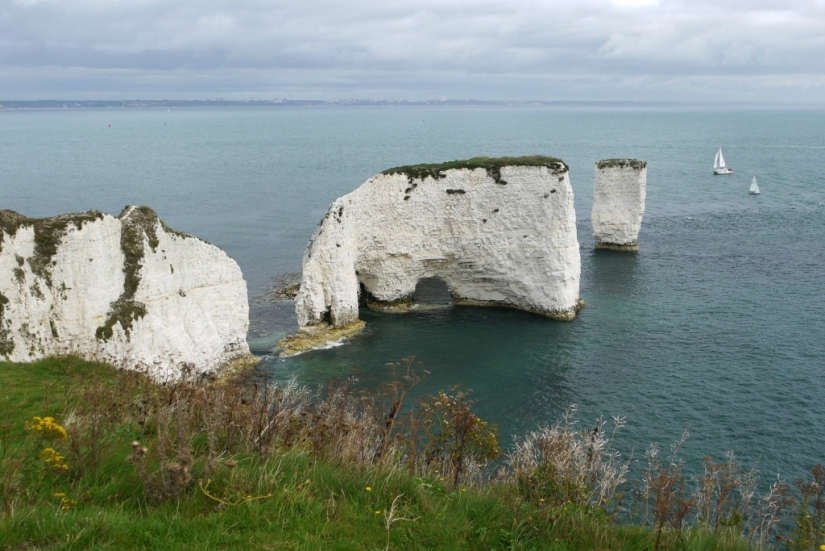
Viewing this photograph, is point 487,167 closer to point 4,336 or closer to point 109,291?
point 109,291

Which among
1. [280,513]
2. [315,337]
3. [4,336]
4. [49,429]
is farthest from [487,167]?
[280,513]

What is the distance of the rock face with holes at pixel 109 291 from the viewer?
80.0 ft

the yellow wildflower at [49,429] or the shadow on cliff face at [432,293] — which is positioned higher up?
the yellow wildflower at [49,429]

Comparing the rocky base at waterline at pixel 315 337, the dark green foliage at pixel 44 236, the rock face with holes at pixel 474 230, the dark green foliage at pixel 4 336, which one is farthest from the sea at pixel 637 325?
the dark green foliage at pixel 4 336

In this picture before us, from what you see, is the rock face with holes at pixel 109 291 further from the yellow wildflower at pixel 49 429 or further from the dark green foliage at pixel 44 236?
the yellow wildflower at pixel 49 429

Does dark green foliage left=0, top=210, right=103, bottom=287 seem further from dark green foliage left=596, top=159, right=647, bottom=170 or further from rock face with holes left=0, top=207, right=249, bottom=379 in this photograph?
dark green foliage left=596, top=159, right=647, bottom=170

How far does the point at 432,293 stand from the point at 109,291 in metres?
25.0

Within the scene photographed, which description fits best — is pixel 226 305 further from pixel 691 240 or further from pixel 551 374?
pixel 691 240

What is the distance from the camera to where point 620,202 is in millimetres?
60000

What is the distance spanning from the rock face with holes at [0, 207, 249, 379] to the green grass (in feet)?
44.1

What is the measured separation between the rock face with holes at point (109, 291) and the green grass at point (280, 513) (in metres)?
13.4

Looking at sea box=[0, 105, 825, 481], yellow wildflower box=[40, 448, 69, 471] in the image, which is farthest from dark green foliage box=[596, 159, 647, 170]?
yellow wildflower box=[40, 448, 69, 471]

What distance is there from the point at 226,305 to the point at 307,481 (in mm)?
25253

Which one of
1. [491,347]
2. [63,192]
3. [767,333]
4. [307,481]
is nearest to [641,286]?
[767,333]
